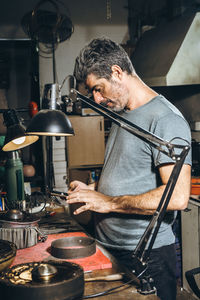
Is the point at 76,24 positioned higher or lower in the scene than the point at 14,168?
higher

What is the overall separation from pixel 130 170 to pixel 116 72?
50 cm

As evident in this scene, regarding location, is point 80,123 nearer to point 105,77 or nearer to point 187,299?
point 187,299

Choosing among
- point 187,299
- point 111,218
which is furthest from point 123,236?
point 187,299

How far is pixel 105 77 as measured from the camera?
6.38 feet

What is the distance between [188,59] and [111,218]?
8.53 feet

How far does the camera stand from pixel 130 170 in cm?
188

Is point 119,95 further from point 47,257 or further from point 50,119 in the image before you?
point 47,257

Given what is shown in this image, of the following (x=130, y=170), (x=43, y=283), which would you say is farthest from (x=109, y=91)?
(x=43, y=283)

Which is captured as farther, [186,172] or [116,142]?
[116,142]

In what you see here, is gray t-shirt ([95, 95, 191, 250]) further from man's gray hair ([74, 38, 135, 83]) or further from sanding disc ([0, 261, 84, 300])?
sanding disc ([0, 261, 84, 300])

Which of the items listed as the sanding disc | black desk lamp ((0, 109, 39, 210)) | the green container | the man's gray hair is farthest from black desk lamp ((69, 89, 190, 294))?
the green container

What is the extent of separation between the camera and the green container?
261cm

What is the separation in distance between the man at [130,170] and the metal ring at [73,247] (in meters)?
0.13

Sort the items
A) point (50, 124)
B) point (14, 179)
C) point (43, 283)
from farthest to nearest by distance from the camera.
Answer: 1. point (14, 179)
2. point (50, 124)
3. point (43, 283)
